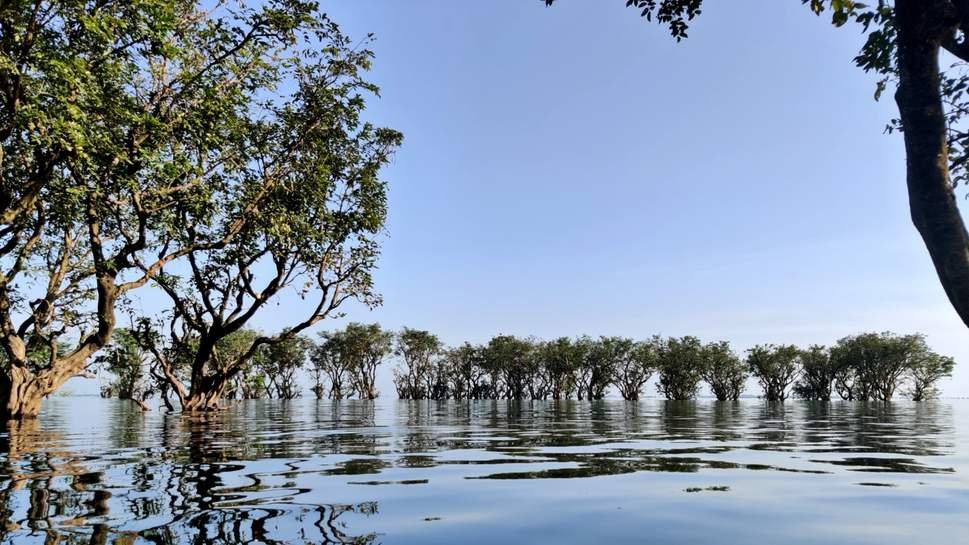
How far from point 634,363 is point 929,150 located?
8646cm

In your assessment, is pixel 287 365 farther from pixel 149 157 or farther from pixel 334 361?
pixel 149 157

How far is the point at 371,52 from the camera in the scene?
23.3m

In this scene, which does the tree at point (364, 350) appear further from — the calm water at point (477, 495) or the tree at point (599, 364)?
the calm water at point (477, 495)

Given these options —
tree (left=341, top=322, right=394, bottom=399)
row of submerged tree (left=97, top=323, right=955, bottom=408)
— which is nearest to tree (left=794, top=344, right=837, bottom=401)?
row of submerged tree (left=97, top=323, right=955, bottom=408)

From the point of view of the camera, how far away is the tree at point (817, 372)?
277 feet

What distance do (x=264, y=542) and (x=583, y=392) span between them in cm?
9086

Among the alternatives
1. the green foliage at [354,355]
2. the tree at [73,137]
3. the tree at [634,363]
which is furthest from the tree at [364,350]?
the tree at [73,137]

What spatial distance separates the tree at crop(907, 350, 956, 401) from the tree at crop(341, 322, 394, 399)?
7363 cm

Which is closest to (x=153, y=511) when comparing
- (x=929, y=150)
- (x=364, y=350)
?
(x=929, y=150)

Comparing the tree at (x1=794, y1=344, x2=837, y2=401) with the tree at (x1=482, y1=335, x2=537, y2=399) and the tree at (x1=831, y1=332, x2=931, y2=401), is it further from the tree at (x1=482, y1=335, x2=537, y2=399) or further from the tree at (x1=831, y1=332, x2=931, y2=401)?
the tree at (x1=482, y1=335, x2=537, y2=399)

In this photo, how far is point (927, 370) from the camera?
8112cm

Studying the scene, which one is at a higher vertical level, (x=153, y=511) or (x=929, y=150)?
(x=929, y=150)

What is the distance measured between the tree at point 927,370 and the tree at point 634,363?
34.2 m

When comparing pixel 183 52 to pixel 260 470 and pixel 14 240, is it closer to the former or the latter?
pixel 14 240
